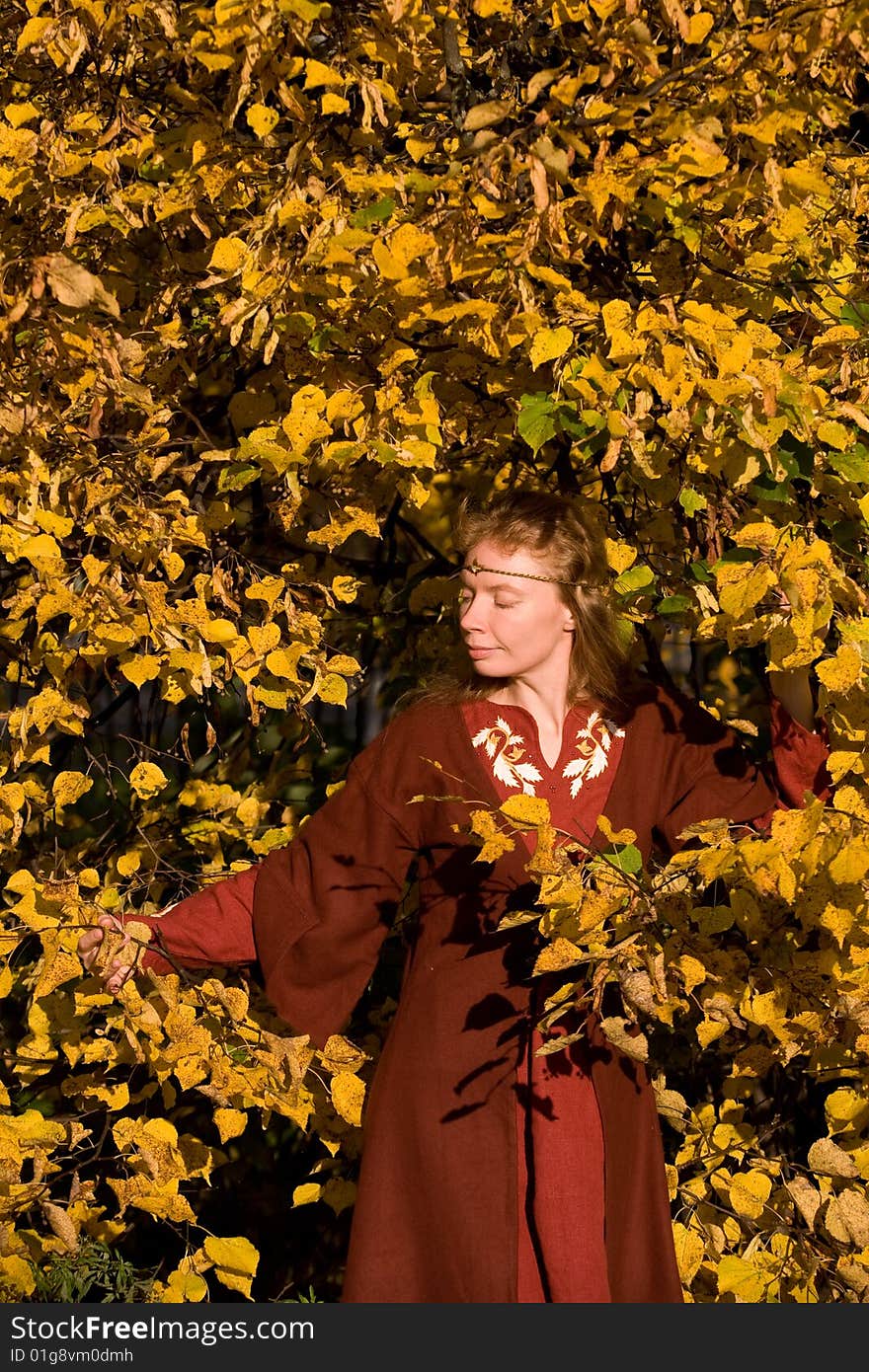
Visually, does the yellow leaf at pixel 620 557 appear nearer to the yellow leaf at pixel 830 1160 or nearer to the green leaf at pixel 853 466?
the green leaf at pixel 853 466

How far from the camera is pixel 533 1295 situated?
1.87m

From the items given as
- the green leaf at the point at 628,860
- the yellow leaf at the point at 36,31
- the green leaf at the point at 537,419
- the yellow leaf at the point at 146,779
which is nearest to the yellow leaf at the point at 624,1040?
the green leaf at the point at 628,860

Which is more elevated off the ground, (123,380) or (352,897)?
(123,380)

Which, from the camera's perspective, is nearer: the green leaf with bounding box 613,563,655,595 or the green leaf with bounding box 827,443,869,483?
the green leaf with bounding box 827,443,869,483

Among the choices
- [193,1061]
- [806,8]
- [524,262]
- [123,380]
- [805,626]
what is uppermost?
[806,8]

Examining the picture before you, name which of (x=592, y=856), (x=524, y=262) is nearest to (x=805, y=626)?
(x=592, y=856)

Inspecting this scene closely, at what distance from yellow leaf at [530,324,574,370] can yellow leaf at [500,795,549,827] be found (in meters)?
0.47

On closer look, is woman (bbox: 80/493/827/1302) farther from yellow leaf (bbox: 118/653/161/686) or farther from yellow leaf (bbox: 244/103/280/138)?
yellow leaf (bbox: 244/103/280/138)

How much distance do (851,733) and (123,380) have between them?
0.90m

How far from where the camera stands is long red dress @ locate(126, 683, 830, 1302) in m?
1.86

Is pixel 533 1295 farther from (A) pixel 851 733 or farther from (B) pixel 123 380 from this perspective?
(B) pixel 123 380

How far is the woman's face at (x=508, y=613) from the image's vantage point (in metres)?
1.95

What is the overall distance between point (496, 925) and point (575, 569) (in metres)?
0.48

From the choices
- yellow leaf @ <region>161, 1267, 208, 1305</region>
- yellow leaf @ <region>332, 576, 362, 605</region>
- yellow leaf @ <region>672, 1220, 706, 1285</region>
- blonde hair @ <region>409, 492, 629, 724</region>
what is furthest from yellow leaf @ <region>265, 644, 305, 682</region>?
yellow leaf @ <region>672, 1220, 706, 1285</region>
